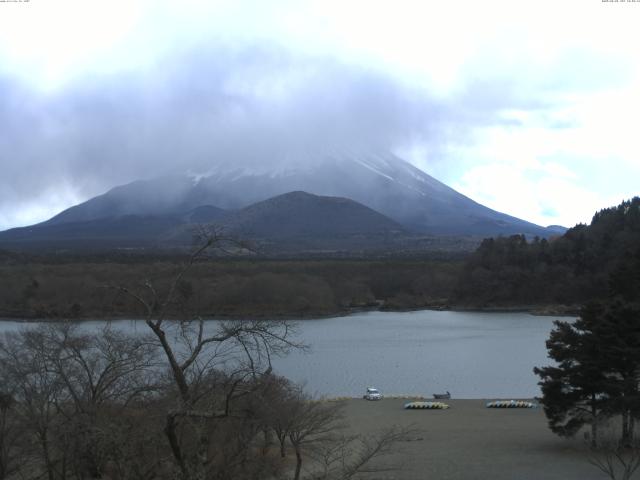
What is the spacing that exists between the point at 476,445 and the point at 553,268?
47.8 meters

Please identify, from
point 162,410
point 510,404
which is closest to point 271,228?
point 510,404

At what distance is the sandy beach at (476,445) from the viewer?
40.0ft

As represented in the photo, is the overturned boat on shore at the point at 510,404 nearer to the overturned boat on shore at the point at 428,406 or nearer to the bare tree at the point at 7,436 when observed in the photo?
the overturned boat on shore at the point at 428,406

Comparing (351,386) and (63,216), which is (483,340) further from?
(63,216)

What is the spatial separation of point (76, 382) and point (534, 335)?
30944 millimetres

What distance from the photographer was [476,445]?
48.0 feet

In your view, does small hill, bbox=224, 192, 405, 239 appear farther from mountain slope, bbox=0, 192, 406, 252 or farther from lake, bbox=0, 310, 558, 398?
lake, bbox=0, 310, 558, 398

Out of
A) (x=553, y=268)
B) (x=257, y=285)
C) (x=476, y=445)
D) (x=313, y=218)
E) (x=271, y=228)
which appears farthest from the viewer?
(x=313, y=218)

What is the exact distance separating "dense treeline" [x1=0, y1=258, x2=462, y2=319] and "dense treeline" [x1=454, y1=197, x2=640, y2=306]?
401 cm

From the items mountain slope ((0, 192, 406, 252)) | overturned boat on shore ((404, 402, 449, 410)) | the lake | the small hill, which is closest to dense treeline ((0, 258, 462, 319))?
the lake

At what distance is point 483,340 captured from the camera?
3531 centimetres

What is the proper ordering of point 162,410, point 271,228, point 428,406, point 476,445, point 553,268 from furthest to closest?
point 271,228 → point 553,268 → point 428,406 → point 476,445 → point 162,410

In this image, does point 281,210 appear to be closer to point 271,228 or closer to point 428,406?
point 271,228

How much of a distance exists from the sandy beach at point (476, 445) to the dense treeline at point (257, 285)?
67.2ft
